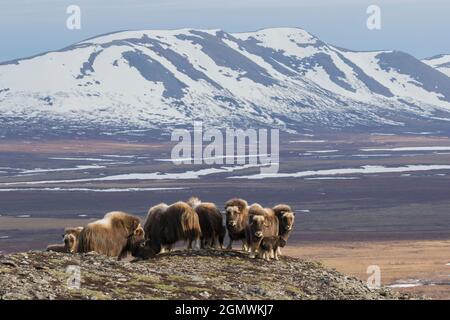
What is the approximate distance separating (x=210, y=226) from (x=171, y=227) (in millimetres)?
1079

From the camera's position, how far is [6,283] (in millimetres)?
14352

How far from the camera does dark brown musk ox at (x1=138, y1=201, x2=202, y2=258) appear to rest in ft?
72.5

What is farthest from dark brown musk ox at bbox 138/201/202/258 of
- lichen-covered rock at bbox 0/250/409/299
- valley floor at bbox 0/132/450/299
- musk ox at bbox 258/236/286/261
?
valley floor at bbox 0/132/450/299

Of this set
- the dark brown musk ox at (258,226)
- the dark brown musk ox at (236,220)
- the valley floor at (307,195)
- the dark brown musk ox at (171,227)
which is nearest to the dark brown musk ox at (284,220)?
the dark brown musk ox at (258,226)

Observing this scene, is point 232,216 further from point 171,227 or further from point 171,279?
point 171,279

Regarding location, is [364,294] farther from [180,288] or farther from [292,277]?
[180,288]

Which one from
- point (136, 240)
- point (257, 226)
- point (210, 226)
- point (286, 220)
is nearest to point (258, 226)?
point (257, 226)

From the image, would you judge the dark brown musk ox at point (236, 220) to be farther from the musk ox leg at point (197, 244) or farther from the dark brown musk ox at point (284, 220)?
the dark brown musk ox at point (284, 220)

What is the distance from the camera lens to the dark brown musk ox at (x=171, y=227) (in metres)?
22.1

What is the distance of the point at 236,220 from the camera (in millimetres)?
22672
